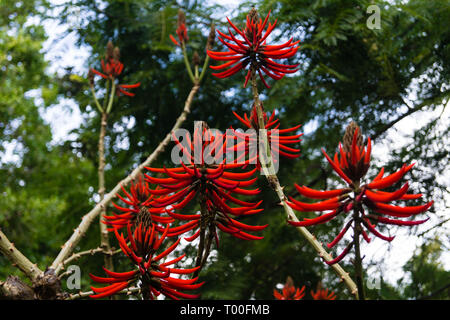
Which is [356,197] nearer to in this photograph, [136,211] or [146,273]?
[146,273]

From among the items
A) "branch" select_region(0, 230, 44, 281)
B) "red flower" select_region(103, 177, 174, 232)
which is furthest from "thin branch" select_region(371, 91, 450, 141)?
"branch" select_region(0, 230, 44, 281)

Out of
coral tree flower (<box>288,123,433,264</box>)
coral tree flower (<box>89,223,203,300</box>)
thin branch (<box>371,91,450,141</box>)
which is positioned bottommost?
coral tree flower (<box>89,223,203,300</box>)

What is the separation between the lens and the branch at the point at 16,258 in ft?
3.46

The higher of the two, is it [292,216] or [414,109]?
[414,109]

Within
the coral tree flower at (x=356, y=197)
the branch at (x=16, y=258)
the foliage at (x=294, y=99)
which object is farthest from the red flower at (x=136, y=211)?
the foliage at (x=294, y=99)

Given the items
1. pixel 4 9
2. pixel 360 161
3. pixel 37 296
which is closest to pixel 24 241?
pixel 4 9

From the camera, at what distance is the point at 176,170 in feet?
3.19

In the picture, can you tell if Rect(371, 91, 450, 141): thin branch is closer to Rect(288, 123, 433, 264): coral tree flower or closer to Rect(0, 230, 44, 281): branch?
Rect(288, 123, 433, 264): coral tree flower

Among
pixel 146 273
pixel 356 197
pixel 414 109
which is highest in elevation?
pixel 414 109

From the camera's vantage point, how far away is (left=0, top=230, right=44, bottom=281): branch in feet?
3.46

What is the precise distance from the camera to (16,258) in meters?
1.10

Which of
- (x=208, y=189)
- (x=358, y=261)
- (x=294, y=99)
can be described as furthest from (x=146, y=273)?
(x=294, y=99)
